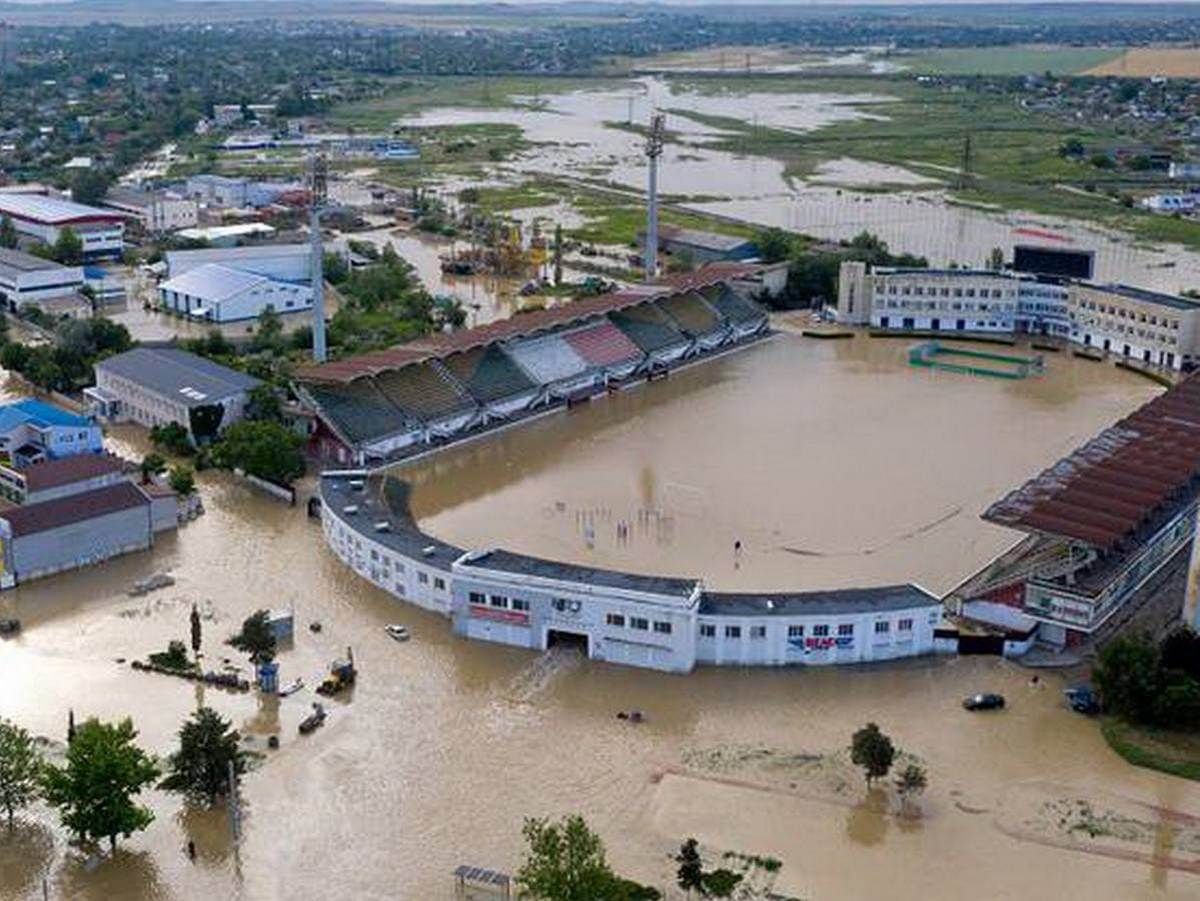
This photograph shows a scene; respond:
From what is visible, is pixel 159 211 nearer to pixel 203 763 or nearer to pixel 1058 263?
pixel 1058 263

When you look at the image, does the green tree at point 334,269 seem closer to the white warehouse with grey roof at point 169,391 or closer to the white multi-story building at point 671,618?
the white warehouse with grey roof at point 169,391

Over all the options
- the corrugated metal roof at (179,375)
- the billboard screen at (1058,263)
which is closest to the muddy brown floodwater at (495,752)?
the corrugated metal roof at (179,375)

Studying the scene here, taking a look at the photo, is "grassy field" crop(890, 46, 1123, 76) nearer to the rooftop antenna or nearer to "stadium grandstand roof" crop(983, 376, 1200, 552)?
the rooftop antenna

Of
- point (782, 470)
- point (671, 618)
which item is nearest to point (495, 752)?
point (671, 618)

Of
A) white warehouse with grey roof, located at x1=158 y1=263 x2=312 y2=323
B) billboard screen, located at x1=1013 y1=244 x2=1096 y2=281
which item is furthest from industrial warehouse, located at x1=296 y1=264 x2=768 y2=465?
white warehouse with grey roof, located at x1=158 y1=263 x2=312 y2=323

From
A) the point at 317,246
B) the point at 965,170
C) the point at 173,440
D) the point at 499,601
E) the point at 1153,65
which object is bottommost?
the point at 173,440

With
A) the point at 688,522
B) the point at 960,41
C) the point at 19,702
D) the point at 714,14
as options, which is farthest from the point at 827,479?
the point at 714,14
